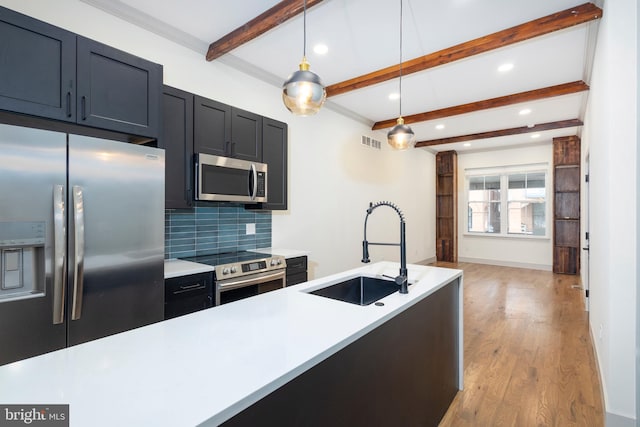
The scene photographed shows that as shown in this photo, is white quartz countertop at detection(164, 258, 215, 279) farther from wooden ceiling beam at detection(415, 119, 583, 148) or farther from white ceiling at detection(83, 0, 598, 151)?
wooden ceiling beam at detection(415, 119, 583, 148)

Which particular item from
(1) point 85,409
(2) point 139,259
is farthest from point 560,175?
(1) point 85,409

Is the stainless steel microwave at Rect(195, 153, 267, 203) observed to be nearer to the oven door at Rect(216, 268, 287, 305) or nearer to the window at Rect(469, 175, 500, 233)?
the oven door at Rect(216, 268, 287, 305)

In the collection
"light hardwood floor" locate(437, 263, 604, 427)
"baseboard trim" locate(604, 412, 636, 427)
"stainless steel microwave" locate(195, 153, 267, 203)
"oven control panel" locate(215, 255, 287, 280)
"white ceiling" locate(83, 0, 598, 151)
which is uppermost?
"white ceiling" locate(83, 0, 598, 151)

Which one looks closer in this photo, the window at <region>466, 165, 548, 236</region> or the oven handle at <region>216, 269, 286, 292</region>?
the oven handle at <region>216, 269, 286, 292</region>

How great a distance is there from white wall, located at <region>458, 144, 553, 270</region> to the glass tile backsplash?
630 cm

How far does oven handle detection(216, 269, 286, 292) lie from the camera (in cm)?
258

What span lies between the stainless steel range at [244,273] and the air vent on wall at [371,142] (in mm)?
3228

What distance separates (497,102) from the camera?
15.0 feet

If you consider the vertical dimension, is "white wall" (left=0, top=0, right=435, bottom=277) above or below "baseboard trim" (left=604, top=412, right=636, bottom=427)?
above

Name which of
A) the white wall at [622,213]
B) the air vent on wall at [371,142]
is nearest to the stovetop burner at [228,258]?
the white wall at [622,213]

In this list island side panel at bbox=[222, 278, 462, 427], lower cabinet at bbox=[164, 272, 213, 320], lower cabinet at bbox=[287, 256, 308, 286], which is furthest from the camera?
lower cabinet at bbox=[287, 256, 308, 286]

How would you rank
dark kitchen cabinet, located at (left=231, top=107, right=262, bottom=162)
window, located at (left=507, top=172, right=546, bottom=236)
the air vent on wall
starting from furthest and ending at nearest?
window, located at (left=507, top=172, right=546, bottom=236) → the air vent on wall → dark kitchen cabinet, located at (left=231, top=107, right=262, bottom=162)

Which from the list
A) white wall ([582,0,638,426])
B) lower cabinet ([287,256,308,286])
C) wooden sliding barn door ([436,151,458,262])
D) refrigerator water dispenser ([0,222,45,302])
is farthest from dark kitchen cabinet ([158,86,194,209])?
wooden sliding barn door ([436,151,458,262])

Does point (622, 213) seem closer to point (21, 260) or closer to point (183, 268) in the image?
point (183, 268)
